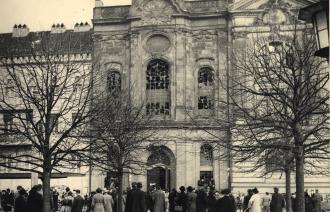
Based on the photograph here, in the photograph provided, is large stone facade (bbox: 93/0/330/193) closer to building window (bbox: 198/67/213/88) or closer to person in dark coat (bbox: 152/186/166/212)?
building window (bbox: 198/67/213/88)

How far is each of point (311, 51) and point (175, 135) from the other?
92.3 ft

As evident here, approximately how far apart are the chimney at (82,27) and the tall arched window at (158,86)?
41.6ft

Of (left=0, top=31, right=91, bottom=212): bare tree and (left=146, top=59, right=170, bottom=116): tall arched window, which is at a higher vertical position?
(left=146, top=59, right=170, bottom=116): tall arched window

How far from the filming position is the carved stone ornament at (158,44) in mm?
50562

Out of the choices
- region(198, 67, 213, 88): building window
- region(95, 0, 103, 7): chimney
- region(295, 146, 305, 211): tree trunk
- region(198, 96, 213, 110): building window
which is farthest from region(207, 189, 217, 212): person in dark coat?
region(95, 0, 103, 7): chimney

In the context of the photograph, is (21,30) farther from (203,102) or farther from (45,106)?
(45,106)

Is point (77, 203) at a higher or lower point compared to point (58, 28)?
lower

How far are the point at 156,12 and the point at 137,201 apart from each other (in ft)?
98.5

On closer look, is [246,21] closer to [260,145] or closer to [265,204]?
[265,204]

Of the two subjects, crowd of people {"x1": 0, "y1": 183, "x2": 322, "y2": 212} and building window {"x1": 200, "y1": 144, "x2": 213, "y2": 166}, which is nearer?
crowd of people {"x1": 0, "y1": 183, "x2": 322, "y2": 212}

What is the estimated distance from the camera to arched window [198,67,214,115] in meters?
50.3

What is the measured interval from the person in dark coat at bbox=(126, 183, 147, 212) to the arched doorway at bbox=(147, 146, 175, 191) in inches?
1045

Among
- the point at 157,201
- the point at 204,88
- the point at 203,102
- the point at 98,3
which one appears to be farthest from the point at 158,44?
the point at 157,201

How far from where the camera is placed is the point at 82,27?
6088 centimetres
